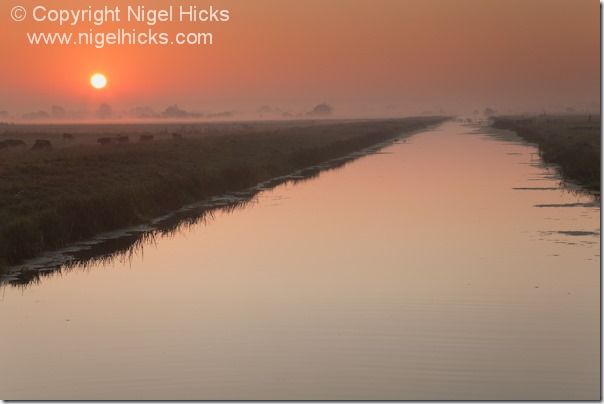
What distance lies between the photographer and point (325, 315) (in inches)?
582

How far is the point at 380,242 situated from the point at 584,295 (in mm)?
6962

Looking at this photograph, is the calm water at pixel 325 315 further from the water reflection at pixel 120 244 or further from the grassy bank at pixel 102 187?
the grassy bank at pixel 102 187

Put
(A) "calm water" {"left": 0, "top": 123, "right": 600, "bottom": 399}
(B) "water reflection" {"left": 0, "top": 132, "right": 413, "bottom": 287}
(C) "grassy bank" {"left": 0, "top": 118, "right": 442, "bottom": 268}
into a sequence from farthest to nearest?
(C) "grassy bank" {"left": 0, "top": 118, "right": 442, "bottom": 268}, (B) "water reflection" {"left": 0, "top": 132, "right": 413, "bottom": 287}, (A) "calm water" {"left": 0, "top": 123, "right": 600, "bottom": 399}

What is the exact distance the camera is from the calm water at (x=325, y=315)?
11320 mm

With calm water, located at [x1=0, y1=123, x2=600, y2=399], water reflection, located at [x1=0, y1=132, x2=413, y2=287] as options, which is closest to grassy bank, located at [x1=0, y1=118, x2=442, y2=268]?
water reflection, located at [x1=0, y1=132, x2=413, y2=287]

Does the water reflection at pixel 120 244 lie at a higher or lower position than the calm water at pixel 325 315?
higher

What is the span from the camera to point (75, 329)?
46.1ft

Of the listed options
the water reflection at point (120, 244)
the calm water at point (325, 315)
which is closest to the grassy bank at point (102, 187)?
the water reflection at point (120, 244)

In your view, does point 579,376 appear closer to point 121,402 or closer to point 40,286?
point 121,402

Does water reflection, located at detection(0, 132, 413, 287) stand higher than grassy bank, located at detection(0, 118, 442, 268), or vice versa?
grassy bank, located at detection(0, 118, 442, 268)

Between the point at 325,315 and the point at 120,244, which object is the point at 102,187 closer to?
the point at 120,244

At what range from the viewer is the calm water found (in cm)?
1132

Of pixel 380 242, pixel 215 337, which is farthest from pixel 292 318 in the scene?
pixel 380 242

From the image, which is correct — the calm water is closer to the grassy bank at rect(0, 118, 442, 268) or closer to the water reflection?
the water reflection
